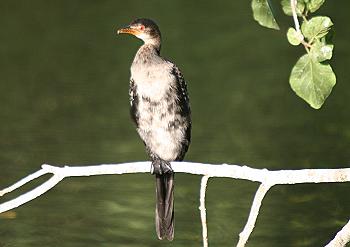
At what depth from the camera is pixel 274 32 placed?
17.2 m

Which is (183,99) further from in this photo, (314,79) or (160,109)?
(314,79)

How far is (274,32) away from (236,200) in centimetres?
766

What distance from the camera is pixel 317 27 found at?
172 inches

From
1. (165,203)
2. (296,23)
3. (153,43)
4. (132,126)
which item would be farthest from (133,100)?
(132,126)

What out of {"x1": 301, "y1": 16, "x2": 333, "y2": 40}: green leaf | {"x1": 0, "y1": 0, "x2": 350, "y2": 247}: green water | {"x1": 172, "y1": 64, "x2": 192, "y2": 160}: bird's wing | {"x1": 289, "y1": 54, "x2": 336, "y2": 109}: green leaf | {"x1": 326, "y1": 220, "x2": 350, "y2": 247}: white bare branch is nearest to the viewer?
{"x1": 301, "y1": 16, "x2": 333, "y2": 40}: green leaf

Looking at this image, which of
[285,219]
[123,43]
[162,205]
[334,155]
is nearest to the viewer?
[162,205]

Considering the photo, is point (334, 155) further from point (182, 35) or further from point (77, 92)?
point (182, 35)

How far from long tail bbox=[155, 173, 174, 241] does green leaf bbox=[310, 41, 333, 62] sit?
7.27 feet

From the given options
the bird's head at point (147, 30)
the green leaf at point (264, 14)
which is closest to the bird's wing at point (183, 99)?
the bird's head at point (147, 30)

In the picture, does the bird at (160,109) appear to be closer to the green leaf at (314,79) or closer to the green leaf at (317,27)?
the green leaf at (314,79)

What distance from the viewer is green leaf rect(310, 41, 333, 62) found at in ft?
14.3

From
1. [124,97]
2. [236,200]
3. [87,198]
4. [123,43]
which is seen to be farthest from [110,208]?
[123,43]

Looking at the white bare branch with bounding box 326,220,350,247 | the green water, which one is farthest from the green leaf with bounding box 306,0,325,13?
the green water

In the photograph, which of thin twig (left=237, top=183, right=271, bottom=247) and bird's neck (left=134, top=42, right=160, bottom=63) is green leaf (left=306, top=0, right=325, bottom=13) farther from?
bird's neck (left=134, top=42, right=160, bottom=63)
